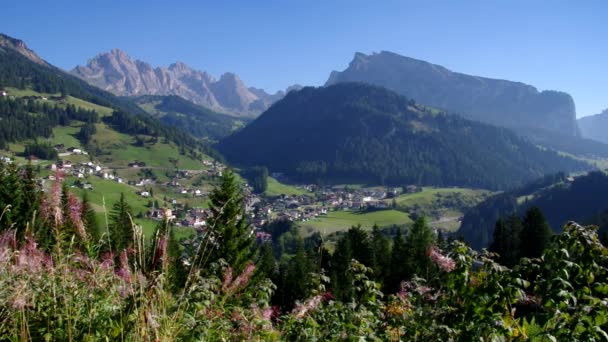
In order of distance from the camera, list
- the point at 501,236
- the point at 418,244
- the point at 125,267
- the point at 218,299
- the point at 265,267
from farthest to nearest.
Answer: the point at 501,236
the point at 418,244
the point at 265,267
the point at 218,299
the point at 125,267

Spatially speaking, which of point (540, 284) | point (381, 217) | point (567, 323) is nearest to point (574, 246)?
point (540, 284)

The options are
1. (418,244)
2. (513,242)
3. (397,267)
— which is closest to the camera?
(397,267)

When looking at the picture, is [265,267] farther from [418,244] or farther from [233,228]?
[418,244]

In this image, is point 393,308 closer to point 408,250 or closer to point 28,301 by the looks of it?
point 28,301

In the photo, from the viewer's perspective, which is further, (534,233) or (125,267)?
(534,233)

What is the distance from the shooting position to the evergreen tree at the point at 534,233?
49.0 metres

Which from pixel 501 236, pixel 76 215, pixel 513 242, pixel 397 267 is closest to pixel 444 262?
pixel 76 215

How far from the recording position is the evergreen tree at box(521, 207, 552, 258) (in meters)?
49.0

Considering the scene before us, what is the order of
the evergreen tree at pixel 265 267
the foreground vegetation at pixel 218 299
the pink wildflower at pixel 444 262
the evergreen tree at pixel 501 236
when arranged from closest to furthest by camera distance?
1. the foreground vegetation at pixel 218 299
2. the pink wildflower at pixel 444 262
3. the evergreen tree at pixel 265 267
4. the evergreen tree at pixel 501 236

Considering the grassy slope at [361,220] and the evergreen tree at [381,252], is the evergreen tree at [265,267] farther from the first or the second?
the grassy slope at [361,220]

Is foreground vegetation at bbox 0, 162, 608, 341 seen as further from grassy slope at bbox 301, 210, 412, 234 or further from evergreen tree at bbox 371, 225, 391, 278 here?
grassy slope at bbox 301, 210, 412, 234

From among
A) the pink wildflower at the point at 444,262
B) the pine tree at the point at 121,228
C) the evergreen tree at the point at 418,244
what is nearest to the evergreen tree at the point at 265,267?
the pine tree at the point at 121,228

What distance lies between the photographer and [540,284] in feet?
13.6

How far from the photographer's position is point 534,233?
164 feet
